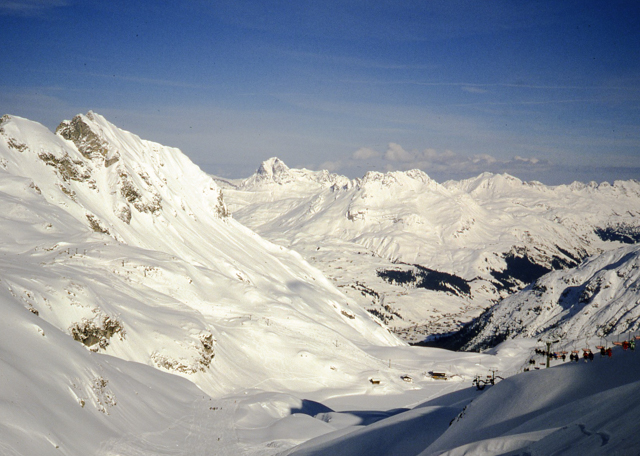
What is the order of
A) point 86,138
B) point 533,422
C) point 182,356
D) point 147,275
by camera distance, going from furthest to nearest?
point 86,138
point 147,275
point 182,356
point 533,422

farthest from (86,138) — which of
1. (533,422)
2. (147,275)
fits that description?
(533,422)

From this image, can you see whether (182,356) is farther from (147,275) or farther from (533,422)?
(533,422)

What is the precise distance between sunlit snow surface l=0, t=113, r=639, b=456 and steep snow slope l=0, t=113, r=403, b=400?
0.36m

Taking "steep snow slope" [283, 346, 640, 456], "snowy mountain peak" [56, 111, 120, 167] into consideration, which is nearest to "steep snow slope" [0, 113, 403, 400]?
"snowy mountain peak" [56, 111, 120, 167]

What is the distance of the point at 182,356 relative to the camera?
64.9m

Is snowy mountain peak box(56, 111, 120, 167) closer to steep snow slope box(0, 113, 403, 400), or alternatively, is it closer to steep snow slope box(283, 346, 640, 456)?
steep snow slope box(0, 113, 403, 400)

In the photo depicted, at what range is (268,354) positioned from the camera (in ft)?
278

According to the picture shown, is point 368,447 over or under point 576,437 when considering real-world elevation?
under

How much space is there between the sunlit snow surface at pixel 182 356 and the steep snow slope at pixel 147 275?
0.36 metres

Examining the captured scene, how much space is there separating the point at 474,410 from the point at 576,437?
1349 centimetres

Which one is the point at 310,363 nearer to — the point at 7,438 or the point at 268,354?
the point at 268,354

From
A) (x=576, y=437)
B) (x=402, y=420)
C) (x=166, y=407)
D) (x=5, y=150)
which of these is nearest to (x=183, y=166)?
(x=5, y=150)

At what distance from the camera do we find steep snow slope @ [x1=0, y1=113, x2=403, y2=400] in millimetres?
59531

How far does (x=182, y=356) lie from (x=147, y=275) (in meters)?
22.6
